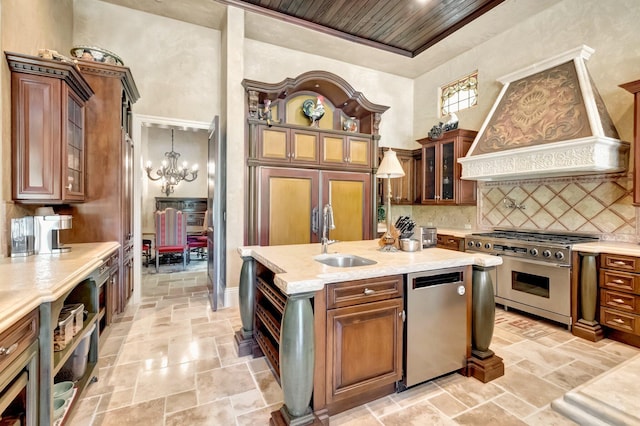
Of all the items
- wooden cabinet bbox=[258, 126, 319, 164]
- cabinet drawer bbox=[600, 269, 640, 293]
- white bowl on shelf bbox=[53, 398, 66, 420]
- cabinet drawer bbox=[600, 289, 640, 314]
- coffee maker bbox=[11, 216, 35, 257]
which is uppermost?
wooden cabinet bbox=[258, 126, 319, 164]

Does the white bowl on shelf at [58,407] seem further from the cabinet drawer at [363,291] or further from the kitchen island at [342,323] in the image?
the cabinet drawer at [363,291]

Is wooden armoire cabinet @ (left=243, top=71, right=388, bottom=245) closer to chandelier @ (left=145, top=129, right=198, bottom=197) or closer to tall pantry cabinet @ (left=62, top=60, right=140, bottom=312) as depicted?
tall pantry cabinet @ (left=62, top=60, right=140, bottom=312)

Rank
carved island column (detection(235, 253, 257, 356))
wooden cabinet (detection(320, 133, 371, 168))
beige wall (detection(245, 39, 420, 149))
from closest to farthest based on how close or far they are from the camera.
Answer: carved island column (detection(235, 253, 257, 356)), wooden cabinet (detection(320, 133, 371, 168)), beige wall (detection(245, 39, 420, 149))

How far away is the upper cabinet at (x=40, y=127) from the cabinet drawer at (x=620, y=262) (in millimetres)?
4858

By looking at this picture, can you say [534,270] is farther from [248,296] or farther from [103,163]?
[103,163]

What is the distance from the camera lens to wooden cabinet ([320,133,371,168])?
Result: 443 centimetres

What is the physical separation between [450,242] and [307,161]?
246 cm

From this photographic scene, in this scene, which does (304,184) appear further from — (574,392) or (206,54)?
(574,392)

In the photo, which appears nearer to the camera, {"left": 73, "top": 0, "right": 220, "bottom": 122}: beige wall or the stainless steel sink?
the stainless steel sink

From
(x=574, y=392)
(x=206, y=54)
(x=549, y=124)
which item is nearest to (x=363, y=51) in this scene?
(x=206, y=54)

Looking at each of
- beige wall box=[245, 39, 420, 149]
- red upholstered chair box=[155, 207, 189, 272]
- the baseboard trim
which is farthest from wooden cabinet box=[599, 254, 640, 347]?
red upholstered chair box=[155, 207, 189, 272]

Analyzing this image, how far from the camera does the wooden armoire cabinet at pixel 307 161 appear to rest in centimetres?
400

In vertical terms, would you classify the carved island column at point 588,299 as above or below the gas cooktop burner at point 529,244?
below

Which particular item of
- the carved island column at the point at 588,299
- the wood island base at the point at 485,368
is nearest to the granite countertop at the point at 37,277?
the wood island base at the point at 485,368
